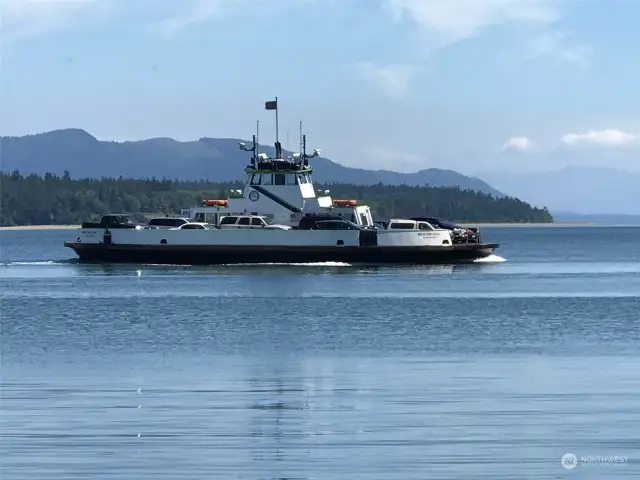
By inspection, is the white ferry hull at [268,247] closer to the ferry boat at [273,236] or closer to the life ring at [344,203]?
the ferry boat at [273,236]

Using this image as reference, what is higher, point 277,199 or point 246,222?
point 277,199

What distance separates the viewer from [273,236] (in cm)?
7994

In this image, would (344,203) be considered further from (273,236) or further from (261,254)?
(261,254)

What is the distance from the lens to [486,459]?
21984 millimetres

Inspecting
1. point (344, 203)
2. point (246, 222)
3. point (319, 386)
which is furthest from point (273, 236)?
point (319, 386)

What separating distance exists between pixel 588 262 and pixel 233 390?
7957cm

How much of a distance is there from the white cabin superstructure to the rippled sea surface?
73.3 feet

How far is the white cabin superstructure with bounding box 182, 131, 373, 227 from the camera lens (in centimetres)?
8312

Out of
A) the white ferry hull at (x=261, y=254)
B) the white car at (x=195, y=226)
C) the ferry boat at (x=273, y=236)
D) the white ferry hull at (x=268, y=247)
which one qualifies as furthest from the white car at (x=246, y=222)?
the white ferry hull at (x=261, y=254)

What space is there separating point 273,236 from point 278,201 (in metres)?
4.09

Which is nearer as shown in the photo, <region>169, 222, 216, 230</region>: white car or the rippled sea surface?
the rippled sea surface

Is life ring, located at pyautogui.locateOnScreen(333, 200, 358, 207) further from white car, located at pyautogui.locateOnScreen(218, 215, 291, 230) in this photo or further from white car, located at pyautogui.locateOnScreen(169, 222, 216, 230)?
white car, located at pyautogui.locateOnScreen(169, 222, 216, 230)

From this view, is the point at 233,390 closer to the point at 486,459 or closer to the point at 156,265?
the point at 486,459

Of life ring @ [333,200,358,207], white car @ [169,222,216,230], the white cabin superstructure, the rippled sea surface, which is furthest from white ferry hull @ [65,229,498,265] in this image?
the rippled sea surface
